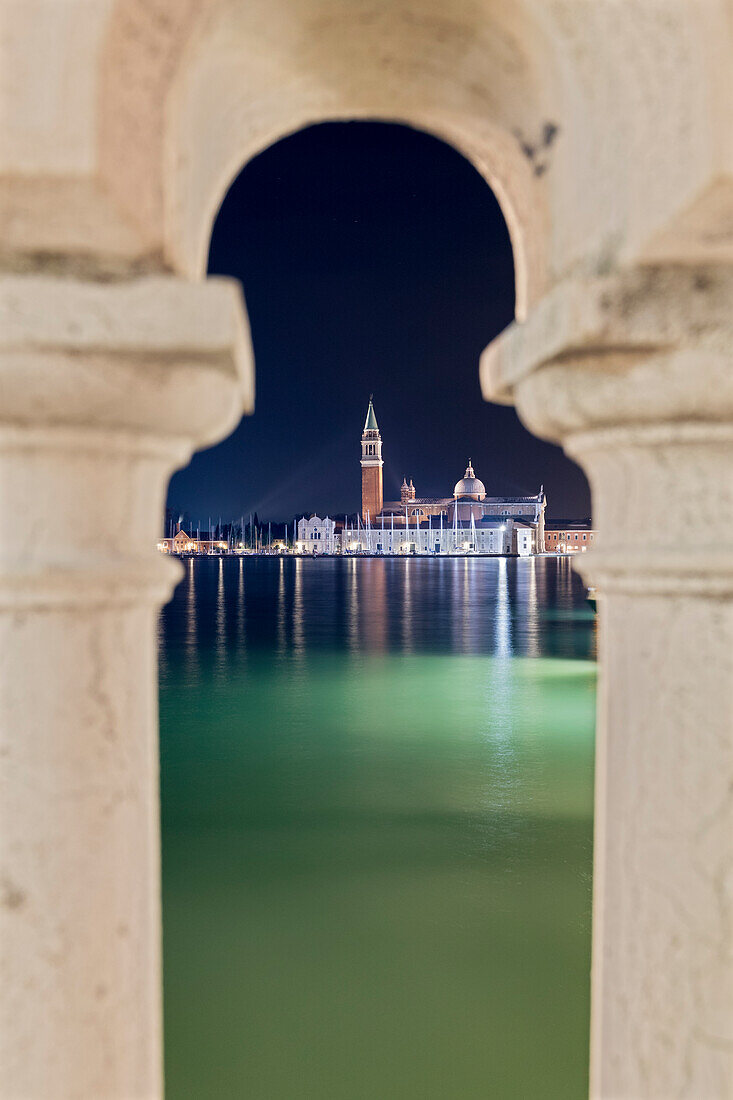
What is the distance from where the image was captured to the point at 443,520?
102 metres

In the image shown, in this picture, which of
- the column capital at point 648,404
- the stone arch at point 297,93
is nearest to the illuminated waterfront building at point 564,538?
the stone arch at point 297,93

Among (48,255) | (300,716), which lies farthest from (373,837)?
(48,255)

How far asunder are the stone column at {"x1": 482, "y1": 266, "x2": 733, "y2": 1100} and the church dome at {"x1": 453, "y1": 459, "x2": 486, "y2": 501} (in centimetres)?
10509

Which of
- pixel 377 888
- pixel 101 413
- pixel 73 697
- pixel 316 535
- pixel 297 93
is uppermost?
pixel 316 535

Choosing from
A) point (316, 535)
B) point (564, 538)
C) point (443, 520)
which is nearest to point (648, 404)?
point (443, 520)

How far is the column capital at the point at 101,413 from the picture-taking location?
155 cm

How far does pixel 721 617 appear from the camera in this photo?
1.68 metres

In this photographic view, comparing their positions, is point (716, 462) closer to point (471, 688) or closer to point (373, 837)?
point (373, 837)

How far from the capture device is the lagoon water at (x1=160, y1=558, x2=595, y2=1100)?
3.78 meters

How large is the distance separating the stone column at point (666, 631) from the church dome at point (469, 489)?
105 metres

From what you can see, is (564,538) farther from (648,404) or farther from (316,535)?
(648,404)

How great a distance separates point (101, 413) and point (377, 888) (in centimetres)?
447

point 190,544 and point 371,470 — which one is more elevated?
point 371,470

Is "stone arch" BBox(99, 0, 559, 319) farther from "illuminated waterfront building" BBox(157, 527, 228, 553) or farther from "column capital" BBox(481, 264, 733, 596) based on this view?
"illuminated waterfront building" BBox(157, 527, 228, 553)
